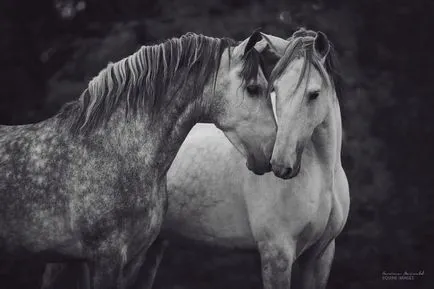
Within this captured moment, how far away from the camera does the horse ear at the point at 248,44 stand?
3.31 meters

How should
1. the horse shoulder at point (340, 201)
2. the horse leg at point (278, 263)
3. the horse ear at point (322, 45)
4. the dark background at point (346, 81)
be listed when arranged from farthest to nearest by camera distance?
the dark background at point (346, 81) < the horse shoulder at point (340, 201) < the horse leg at point (278, 263) < the horse ear at point (322, 45)

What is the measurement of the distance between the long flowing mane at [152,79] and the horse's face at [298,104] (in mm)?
188

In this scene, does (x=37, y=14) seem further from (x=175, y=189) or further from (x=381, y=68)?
(x=381, y=68)

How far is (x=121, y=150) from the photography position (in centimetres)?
331

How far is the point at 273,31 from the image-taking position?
17.4 ft

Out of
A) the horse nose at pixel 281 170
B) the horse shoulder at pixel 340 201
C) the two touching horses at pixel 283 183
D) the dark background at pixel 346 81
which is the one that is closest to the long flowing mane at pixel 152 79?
the two touching horses at pixel 283 183

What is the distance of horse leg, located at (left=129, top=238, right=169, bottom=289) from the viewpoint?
4250mm

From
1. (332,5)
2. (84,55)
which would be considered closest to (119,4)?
(84,55)

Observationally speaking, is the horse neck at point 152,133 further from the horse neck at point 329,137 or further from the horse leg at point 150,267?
the horse leg at point 150,267

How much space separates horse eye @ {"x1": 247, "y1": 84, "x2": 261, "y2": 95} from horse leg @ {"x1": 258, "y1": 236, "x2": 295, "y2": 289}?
2.51 ft

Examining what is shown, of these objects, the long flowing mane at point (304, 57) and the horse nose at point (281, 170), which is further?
the long flowing mane at point (304, 57)

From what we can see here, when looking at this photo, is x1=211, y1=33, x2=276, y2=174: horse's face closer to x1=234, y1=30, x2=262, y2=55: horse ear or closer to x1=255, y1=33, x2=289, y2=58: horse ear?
x1=234, y1=30, x2=262, y2=55: horse ear

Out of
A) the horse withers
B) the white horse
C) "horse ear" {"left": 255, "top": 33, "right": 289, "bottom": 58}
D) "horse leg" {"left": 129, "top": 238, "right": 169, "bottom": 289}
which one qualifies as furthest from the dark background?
the horse withers

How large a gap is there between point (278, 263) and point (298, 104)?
813mm
